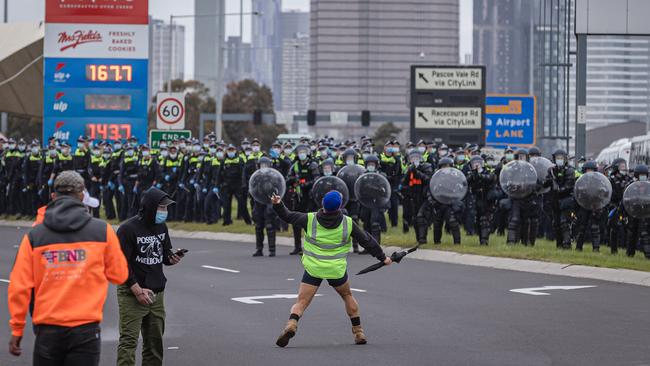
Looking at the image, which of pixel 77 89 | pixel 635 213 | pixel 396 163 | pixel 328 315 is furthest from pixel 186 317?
pixel 77 89

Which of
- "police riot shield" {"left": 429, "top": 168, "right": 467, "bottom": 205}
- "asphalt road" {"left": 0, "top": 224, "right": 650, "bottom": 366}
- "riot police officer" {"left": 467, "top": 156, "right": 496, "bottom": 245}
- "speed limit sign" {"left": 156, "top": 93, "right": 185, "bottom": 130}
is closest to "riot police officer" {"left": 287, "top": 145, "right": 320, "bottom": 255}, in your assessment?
"police riot shield" {"left": 429, "top": 168, "right": 467, "bottom": 205}

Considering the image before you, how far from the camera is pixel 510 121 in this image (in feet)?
175

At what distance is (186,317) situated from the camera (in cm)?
1533

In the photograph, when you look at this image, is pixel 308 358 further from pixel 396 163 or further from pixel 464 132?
pixel 464 132

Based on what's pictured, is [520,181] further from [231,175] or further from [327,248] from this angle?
[327,248]

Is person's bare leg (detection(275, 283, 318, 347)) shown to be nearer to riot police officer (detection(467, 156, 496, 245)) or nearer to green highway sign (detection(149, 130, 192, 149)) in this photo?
riot police officer (detection(467, 156, 496, 245))

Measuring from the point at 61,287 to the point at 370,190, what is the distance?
17387mm

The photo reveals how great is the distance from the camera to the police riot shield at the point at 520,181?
24.6m

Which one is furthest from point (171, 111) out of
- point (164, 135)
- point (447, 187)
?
point (447, 187)

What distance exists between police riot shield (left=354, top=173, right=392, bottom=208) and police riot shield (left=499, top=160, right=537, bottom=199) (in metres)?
2.31

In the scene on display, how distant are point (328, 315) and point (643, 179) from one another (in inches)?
364

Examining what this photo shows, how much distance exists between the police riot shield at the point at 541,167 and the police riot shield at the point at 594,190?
1.64m

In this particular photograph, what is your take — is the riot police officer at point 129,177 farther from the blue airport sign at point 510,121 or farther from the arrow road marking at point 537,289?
the blue airport sign at point 510,121

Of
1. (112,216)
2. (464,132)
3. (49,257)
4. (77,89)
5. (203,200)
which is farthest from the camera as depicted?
(464,132)
